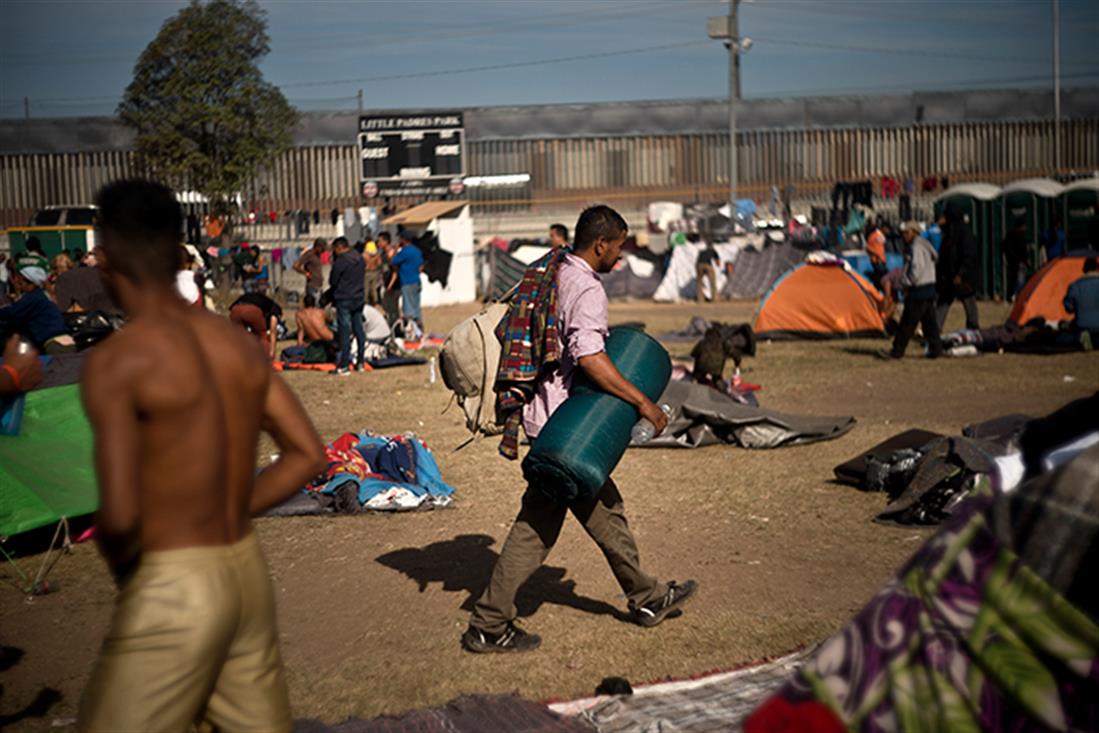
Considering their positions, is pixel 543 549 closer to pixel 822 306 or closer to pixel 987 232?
pixel 822 306

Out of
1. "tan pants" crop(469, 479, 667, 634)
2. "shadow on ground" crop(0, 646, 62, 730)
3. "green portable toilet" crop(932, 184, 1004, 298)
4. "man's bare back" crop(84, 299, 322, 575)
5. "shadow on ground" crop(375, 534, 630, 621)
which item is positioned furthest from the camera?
"green portable toilet" crop(932, 184, 1004, 298)

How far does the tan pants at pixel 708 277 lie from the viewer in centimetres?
2831

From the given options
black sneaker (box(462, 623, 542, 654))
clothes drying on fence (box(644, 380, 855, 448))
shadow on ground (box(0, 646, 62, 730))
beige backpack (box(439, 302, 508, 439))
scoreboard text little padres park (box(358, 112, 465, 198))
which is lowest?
shadow on ground (box(0, 646, 62, 730))

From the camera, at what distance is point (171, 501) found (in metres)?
2.69

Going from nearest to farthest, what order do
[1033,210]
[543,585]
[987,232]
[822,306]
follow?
[543,585] → [822,306] → [1033,210] → [987,232]

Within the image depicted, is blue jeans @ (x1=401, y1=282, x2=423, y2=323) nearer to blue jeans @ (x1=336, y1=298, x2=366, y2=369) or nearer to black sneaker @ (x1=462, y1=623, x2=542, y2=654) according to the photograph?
blue jeans @ (x1=336, y1=298, x2=366, y2=369)

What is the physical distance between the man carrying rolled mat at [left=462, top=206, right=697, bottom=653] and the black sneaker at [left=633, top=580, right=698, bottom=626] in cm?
23

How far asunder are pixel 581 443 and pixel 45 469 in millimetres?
4015

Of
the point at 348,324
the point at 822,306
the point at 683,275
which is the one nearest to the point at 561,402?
the point at 348,324

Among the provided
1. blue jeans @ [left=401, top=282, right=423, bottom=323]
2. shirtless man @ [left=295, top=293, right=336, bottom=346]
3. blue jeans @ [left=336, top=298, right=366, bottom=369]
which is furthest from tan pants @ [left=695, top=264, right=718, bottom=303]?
blue jeans @ [left=336, top=298, right=366, bottom=369]

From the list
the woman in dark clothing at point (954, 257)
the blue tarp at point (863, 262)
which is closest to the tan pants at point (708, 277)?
the blue tarp at point (863, 262)

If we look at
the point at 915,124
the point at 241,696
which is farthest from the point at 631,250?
the point at 241,696

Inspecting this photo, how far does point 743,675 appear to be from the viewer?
5184 mm

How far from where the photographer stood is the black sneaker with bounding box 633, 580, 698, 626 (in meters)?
5.95
